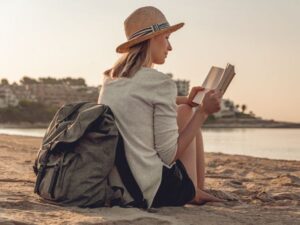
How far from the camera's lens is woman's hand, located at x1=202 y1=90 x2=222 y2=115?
3018 millimetres

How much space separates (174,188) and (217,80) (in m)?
0.63

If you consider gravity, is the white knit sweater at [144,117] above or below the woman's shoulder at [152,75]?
below

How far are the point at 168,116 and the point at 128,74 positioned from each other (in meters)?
0.29

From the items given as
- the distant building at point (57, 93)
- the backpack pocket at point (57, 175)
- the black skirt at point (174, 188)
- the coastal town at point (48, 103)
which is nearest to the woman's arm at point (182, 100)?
the black skirt at point (174, 188)

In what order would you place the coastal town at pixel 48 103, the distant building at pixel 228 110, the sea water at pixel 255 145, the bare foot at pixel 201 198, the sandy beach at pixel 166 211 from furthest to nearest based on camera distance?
the distant building at pixel 228 110, the coastal town at pixel 48 103, the sea water at pixel 255 145, the bare foot at pixel 201 198, the sandy beach at pixel 166 211

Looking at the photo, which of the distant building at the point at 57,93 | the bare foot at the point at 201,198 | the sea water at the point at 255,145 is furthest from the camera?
the distant building at the point at 57,93

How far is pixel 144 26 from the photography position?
9.78ft

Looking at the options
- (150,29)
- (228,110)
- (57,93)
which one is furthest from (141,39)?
(57,93)

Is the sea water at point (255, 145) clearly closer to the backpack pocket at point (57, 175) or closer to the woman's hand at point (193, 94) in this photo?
the woman's hand at point (193, 94)

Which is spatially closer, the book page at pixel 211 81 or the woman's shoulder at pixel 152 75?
the woman's shoulder at pixel 152 75

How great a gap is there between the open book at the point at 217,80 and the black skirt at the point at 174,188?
0.39 meters

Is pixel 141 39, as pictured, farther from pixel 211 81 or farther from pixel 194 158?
pixel 194 158

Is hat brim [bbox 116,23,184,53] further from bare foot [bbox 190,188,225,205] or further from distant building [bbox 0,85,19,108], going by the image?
distant building [bbox 0,85,19,108]

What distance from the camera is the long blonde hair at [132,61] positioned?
9.70 ft
